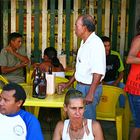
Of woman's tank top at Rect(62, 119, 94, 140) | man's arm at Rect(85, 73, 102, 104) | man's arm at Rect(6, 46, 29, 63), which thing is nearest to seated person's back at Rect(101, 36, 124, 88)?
man's arm at Rect(6, 46, 29, 63)

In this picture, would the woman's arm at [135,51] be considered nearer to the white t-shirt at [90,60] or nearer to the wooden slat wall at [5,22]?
the white t-shirt at [90,60]

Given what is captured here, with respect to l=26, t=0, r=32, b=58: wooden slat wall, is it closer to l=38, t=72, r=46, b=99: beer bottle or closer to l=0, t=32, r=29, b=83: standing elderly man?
l=0, t=32, r=29, b=83: standing elderly man

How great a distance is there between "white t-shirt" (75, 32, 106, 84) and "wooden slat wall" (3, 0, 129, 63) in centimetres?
279

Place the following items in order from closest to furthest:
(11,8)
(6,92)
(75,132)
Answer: (6,92), (75,132), (11,8)

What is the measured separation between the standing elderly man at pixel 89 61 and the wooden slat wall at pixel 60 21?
2.78 metres

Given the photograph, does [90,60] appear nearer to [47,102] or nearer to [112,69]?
[47,102]

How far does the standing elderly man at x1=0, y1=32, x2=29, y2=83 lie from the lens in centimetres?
632

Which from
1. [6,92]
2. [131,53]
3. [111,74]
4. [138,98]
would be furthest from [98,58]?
[111,74]

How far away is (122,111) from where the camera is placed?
527 centimetres

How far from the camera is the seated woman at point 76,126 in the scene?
373 cm

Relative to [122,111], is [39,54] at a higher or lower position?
higher

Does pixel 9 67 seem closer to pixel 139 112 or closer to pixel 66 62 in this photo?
pixel 66 62

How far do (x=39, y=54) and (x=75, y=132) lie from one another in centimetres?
352

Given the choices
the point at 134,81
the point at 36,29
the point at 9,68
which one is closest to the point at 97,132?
the point at 134,81
